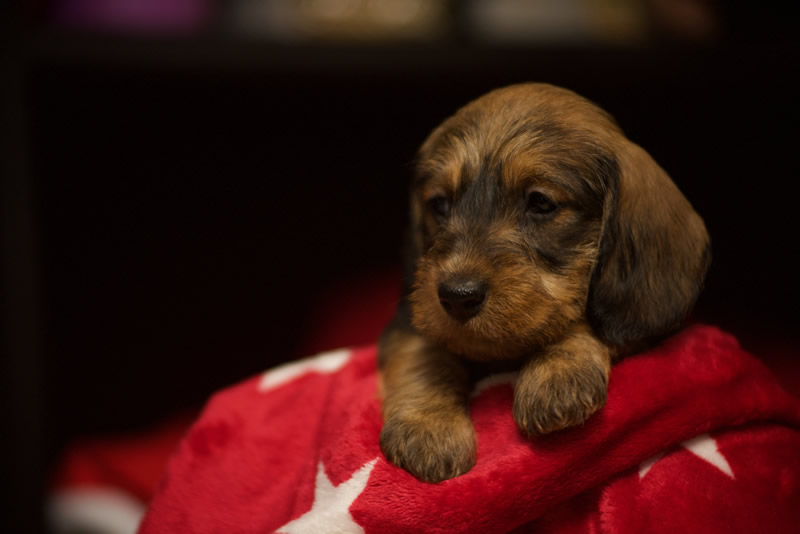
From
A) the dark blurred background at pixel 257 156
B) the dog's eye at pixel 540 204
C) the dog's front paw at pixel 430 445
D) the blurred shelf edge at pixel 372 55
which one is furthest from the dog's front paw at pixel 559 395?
the blurred shelf edge at pixel 372 55

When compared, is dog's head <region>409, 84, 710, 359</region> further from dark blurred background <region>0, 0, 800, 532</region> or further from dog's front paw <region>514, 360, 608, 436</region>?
dark blurred background <region>0, 0, 800, 532</region>

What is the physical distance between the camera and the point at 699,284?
1197 mm

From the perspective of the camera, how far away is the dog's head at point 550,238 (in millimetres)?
1117

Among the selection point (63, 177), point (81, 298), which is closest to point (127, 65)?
point (63, 177)

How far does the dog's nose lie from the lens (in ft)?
3.53

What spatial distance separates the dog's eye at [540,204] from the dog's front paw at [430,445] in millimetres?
417

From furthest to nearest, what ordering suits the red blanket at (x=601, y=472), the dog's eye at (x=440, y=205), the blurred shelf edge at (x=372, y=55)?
the blurred shelf edge at (x=372, y=55) → the dog's eye at (x=440, y=205) → the red blanket at (x=601, y=472)

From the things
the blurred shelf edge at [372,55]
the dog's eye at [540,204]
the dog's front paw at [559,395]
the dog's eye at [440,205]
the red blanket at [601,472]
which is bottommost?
the red blanket at [601,472]

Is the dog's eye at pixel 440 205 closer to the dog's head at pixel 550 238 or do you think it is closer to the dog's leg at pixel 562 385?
the dog's head at pixel 550 238

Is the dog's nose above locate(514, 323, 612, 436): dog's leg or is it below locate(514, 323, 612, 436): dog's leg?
above

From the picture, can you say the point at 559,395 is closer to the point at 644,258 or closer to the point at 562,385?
the point at 562,385

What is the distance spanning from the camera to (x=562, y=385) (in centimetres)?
103

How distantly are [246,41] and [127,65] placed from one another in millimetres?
387

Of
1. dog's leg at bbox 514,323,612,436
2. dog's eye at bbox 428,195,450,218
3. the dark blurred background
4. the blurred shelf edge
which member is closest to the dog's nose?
dog's leg at bbox 514,323,612,436
